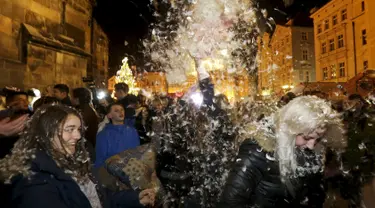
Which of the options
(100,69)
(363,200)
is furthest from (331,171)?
(100,69)

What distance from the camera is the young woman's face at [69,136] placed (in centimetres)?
254

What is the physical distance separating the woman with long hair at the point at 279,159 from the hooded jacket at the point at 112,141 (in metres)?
2.41

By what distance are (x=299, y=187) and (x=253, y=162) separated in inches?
18.8

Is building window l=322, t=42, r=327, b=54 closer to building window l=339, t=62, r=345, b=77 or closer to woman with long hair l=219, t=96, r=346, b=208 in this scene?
building window l=339, t=62, r=345, b=77

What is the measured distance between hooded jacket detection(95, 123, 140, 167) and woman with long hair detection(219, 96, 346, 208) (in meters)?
2.41

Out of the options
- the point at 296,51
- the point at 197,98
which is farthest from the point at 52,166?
the point at 296,51

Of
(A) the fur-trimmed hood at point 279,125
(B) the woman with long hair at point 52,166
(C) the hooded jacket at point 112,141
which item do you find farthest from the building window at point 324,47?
(B) the woman with long hair at point 52,166

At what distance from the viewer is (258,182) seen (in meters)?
2.53

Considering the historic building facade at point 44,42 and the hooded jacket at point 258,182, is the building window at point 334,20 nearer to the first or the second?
the historic building facade at point 44,42

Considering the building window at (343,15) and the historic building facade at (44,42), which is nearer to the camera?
the historic building facade at (44,42)

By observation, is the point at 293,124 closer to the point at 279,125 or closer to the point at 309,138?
the point at 279,125

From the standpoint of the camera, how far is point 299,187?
104 inches

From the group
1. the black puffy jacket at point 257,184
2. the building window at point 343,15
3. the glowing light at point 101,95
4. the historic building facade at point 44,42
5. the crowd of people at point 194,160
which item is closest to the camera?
the crowd of people at point 194,160

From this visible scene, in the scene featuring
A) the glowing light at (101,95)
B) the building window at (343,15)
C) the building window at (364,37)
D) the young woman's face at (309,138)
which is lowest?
the young woman's face at (309,138)
